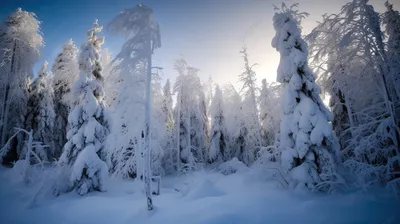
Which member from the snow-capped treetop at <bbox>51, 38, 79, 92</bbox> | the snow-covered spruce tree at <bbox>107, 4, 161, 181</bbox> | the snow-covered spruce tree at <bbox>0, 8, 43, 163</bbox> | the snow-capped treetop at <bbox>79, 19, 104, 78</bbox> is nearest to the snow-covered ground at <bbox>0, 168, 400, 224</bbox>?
the snow-covered spruce tree at <bbox>107, 4, 161, 181</bbox>

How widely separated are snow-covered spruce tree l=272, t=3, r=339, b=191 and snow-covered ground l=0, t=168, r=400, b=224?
0.95 metres

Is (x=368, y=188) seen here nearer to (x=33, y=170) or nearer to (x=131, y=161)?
(x=131, y=161)

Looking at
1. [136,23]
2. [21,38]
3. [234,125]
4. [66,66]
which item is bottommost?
[234,125]

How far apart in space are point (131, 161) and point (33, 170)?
652cm

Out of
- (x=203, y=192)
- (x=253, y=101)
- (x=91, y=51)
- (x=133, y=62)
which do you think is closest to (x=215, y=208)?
(x=203, y=192)

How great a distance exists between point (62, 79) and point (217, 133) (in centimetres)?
1911

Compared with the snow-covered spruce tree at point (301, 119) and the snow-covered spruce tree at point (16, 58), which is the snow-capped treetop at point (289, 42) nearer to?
the snow-covered spruce tree at point (301, 119)

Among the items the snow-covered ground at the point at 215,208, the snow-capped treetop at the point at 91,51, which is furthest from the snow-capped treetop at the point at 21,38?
the snow-covered ground at the point at 215,208

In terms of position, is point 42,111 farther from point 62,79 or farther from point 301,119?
point 301,119

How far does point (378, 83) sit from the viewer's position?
873 cm

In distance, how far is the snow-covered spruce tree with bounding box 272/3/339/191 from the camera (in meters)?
8.73

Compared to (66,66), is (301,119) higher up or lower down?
lower down

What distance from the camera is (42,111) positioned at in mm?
20219

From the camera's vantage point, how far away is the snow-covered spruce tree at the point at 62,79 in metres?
19.2
